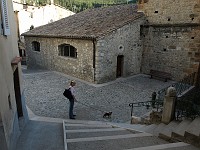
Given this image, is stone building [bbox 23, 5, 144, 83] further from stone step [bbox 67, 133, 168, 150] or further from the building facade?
stone step [bbox 67, 133, 168, 150]

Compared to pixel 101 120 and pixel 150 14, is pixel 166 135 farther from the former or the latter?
pixel 150 14

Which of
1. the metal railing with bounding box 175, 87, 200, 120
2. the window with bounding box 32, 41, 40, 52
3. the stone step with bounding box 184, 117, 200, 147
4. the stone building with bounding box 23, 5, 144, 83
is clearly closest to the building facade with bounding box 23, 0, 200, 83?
the stone building with bounding box 23, 5, 144, 83

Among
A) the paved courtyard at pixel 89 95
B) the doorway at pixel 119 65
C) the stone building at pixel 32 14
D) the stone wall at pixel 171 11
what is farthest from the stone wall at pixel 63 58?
the stone building at pixel 32 14

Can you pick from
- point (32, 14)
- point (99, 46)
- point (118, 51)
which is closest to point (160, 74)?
point (118, 51)

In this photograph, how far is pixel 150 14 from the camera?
15.5 meters

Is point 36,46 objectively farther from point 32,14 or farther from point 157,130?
point 157,130

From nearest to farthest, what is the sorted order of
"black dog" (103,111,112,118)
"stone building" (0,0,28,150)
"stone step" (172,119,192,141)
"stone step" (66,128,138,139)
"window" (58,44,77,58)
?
1. "stone building" (0,0,28,150)
2. "stone step" (172,119,192,141)
3. "stone step" (66,128,138,139)
4. "black dog" (103,111,112,118)
5. "window" (58,44,77,58)

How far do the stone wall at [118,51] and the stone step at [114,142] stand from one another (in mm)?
8911

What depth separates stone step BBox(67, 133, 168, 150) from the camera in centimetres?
465

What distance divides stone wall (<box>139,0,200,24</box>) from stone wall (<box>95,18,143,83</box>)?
1.06 meters

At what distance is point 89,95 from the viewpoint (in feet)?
38.7

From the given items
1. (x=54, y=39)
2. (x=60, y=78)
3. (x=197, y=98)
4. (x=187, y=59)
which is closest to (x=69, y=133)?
(x=197, y=98)

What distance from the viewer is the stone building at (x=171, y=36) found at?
13375 mm

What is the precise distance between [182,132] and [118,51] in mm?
10357
